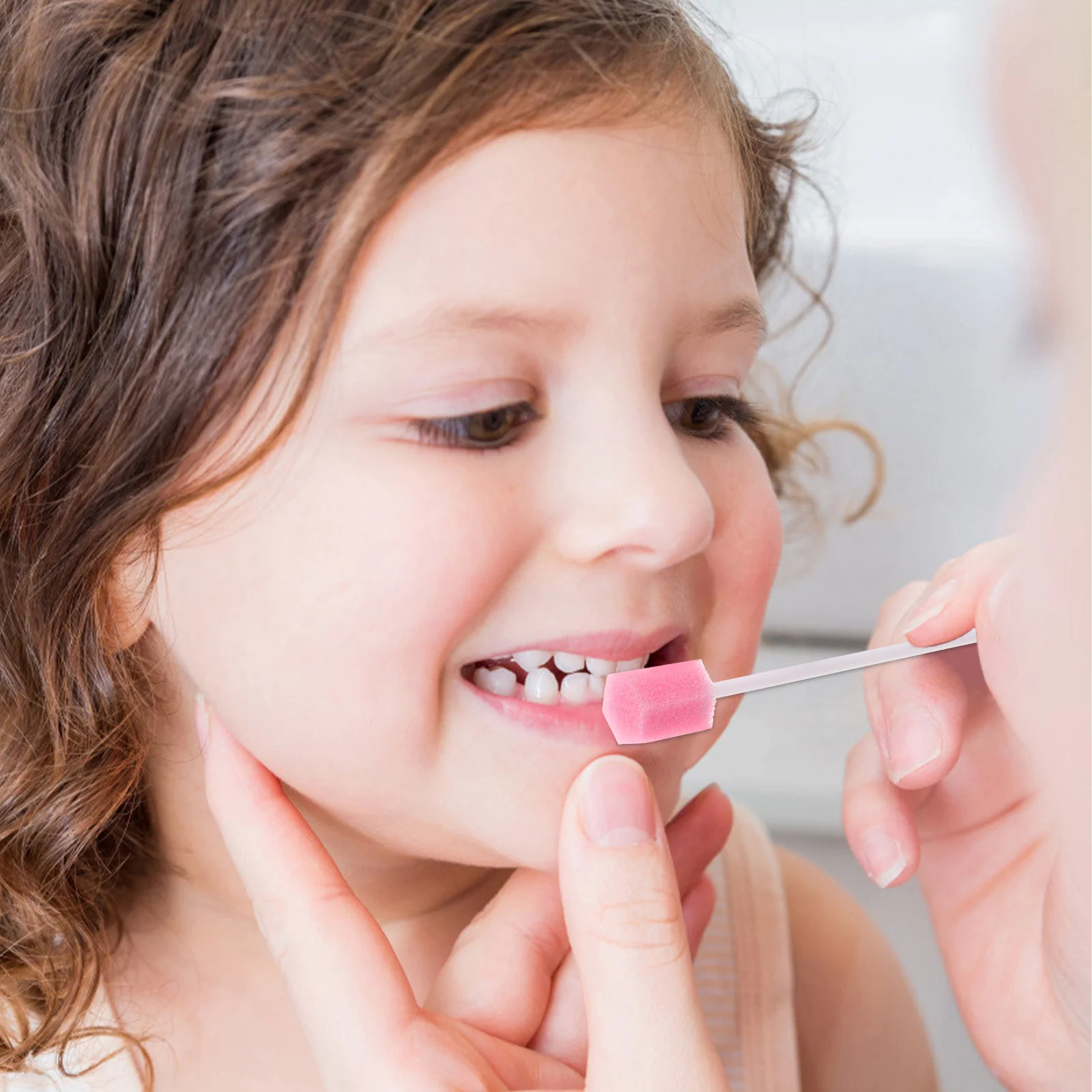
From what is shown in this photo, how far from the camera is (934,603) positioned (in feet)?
2.14

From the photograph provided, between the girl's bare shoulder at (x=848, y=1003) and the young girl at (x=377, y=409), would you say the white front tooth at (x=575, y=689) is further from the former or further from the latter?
the girl's bare shoulder at (x=848, y=1003)

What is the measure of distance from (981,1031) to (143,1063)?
541mm

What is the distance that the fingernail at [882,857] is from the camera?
0.69 metres

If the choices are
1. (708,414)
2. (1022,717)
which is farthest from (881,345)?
(1022,717)

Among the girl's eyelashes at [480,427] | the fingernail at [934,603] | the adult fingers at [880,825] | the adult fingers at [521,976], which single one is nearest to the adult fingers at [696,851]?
the adult fingers at [521,976]

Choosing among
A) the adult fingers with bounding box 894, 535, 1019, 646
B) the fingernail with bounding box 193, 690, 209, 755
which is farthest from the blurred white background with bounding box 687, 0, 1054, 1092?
the fingernail with bounding box 193, 690, 209, 755

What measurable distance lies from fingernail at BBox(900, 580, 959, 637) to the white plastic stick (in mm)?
14

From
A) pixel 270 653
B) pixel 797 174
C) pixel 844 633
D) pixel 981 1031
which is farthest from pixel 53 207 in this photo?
pixel 844 633

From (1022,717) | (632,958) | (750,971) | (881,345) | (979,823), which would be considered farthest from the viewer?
(881,345)

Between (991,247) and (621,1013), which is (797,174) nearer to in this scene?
(991,247)

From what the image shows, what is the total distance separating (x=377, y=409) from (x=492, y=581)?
105mm

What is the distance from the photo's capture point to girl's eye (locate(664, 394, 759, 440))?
693 mm

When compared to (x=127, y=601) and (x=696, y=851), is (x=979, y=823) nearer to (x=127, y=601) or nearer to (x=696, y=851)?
(x=696, y=851)

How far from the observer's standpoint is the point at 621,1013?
0.53 meters
